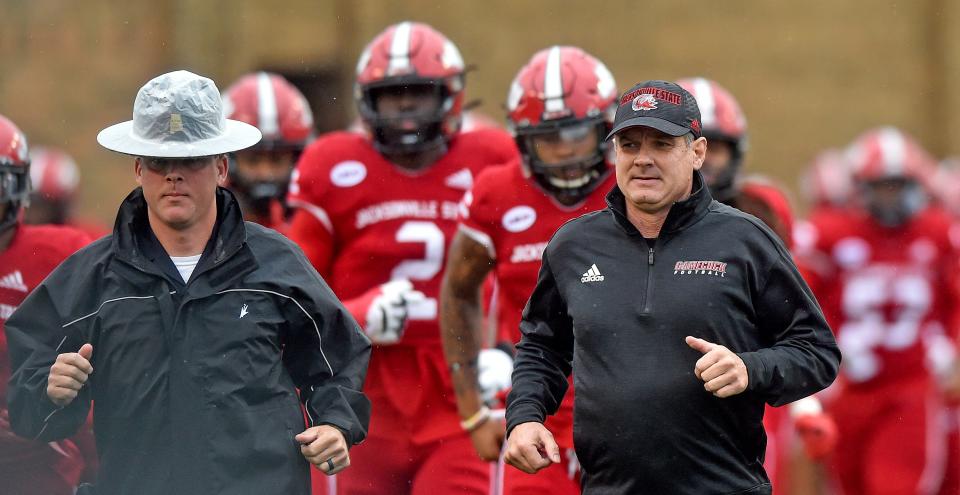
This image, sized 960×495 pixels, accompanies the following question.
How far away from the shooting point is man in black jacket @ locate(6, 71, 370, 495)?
4.91m

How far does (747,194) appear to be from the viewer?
25.9ft

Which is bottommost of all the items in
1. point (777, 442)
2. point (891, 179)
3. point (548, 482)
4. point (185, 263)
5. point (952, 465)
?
point (952, 465)

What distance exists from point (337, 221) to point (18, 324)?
2.80m

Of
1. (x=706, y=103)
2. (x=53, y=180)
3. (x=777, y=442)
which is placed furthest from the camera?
(x=53, y=180)

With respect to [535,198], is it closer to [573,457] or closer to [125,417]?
[573,457]

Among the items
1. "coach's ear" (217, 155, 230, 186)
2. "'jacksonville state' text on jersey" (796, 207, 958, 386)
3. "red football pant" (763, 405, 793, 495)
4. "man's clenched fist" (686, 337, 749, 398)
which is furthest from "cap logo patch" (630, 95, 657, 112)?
"'jacksonville state' text on jersey" (796, 207, 958, 386)

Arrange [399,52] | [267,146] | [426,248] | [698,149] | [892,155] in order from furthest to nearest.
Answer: [892,155]
[267,146]
[399,52]
[426,248]
[698,149]

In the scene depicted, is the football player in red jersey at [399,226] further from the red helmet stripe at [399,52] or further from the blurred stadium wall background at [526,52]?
the blurred stadium wall background at [526,52]

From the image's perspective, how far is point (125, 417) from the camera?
4930 millimetres

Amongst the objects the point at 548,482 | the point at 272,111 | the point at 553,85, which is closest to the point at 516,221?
the point at 553,85

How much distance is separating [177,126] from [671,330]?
1.49 meters

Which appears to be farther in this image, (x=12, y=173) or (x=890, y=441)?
(x=890, y=441)

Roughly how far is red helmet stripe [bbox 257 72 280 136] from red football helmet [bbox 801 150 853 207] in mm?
4897

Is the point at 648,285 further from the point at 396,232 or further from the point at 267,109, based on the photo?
the point at 267,109
